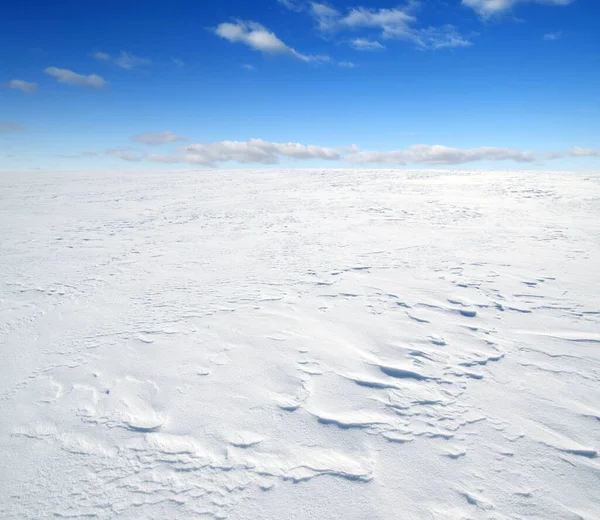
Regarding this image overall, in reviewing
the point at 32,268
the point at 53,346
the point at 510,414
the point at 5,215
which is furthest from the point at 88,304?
the point at 5,215

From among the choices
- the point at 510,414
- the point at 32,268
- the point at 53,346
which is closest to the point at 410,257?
the point at 510,414

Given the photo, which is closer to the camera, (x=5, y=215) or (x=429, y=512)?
(x=429, y=512)

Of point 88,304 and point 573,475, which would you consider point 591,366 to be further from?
point 88,304

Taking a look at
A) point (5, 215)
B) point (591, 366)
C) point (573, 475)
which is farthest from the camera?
point (5, 215)

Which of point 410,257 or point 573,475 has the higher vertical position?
point 410,257

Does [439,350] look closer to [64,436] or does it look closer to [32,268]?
[64,436]

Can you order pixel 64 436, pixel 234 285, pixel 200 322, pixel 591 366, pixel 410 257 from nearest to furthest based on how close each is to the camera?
pixel 64 436 → pixel 591 366 → pixel 200 322 → pixel 234 285 → pixel 410 257
